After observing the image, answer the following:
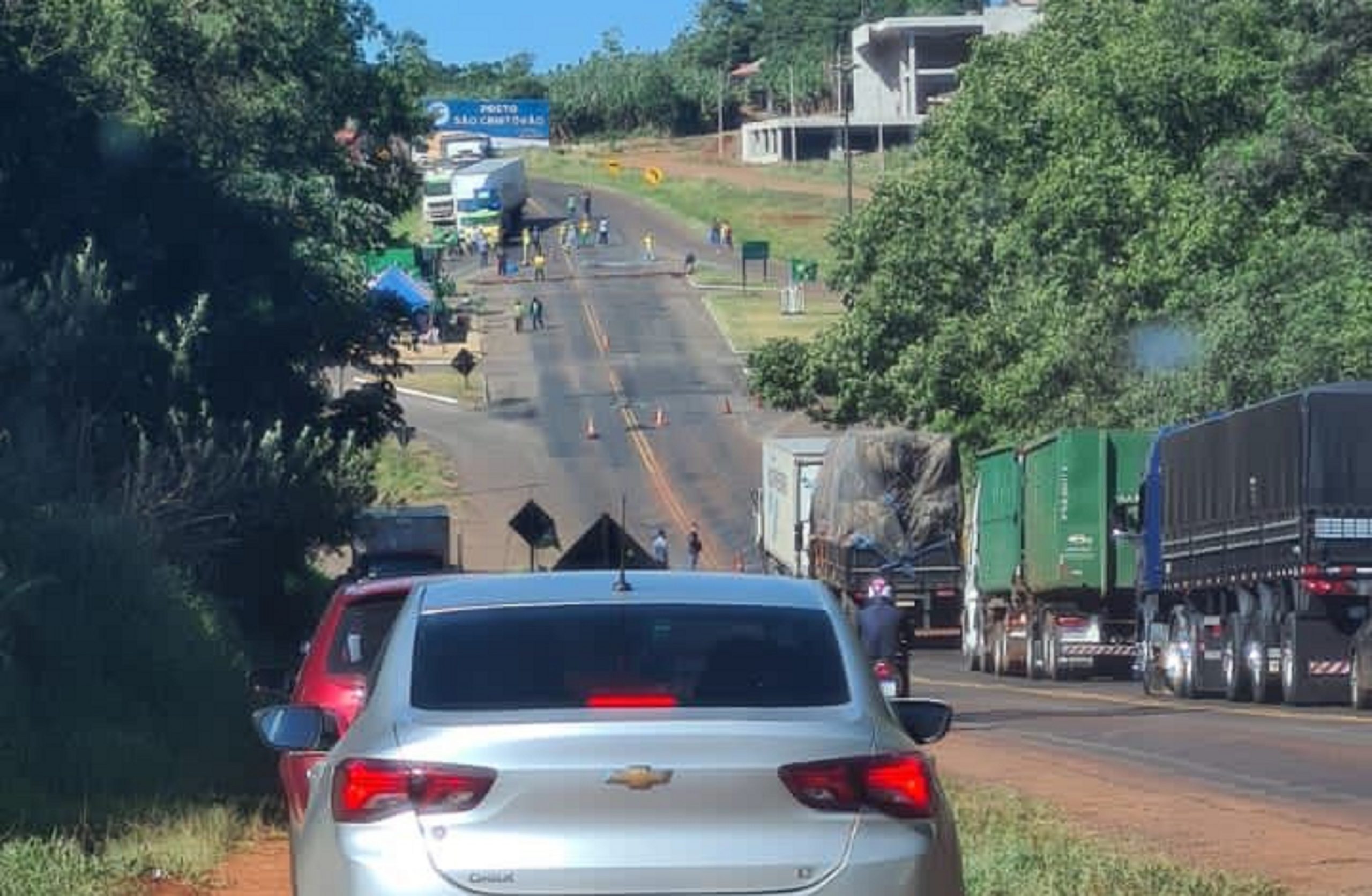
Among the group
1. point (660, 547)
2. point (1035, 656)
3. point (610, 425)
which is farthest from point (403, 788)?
point (610, 425)

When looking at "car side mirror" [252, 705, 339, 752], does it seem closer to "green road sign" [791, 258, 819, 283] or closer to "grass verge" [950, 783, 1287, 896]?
"grass verge" [950, 783, 1287, 896]

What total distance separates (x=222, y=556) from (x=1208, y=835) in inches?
832

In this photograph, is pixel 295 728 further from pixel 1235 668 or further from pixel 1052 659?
pixel 1052 659

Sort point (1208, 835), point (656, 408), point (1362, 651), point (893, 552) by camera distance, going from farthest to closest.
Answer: point (656, 408) → point (893, 552) → point (1362, 651) → point (1208, 835)

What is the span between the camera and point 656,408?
265 ft

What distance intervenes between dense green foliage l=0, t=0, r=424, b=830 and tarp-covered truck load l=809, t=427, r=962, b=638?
920 cm

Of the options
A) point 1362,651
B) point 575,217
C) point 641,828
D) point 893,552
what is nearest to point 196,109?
point 893,552

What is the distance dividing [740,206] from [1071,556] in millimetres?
94564

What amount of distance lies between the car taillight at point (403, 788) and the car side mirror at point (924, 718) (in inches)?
83.6

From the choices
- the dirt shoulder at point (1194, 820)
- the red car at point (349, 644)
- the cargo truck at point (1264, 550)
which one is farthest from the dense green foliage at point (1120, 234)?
the red car at point (349, 644)

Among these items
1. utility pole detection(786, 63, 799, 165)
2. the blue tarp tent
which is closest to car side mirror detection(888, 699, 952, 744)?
the blue tarp tent

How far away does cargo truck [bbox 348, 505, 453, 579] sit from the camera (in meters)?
40.2

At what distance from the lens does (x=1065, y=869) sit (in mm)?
12680

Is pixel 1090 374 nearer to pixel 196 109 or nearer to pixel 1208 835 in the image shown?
pixel 196 109
